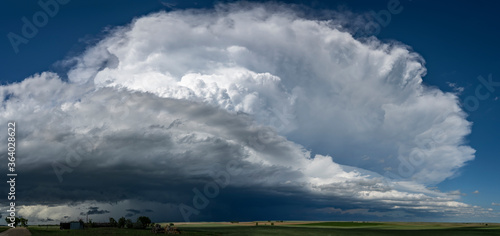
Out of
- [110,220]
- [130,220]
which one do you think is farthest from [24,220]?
[130,220]

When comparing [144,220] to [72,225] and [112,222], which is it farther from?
[72,225]

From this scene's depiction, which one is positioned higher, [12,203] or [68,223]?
[12,203]

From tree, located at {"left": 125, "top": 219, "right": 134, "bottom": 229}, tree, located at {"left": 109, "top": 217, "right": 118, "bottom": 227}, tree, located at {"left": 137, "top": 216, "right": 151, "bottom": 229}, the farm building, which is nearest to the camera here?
the farm building

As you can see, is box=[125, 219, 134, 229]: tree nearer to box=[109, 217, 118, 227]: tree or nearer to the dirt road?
box=[109, 217, 118, 227]: tree

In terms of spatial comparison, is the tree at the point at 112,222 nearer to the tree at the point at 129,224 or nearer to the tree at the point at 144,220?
the tree at the point at 129,224

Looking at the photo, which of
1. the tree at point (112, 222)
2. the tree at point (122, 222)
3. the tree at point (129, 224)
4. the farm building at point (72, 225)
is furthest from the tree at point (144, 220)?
the farm building at point (72, 225)

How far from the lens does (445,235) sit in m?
130

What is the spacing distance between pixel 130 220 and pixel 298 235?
3701 inches

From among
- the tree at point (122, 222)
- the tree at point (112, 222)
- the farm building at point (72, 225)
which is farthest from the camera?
the tree at point (112, 222)

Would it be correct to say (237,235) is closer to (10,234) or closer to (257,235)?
(257,235)

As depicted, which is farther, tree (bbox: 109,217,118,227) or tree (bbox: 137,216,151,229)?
tree (bbox: 109,217,118,227)

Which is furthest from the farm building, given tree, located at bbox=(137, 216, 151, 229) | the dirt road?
the dirt road

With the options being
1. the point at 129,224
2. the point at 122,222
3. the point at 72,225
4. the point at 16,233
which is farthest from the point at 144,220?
the point at 16,233

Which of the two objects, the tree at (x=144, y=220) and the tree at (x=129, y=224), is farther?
the tree at (x=144, y=220)
